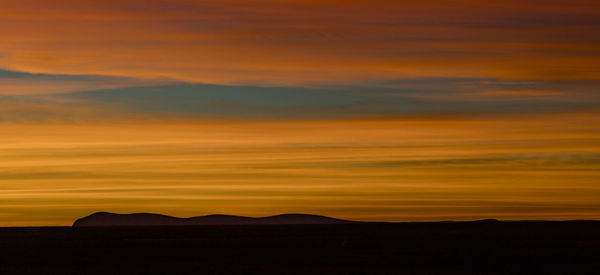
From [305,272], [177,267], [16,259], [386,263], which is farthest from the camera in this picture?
[16,259]

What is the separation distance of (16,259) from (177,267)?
69.3 feet

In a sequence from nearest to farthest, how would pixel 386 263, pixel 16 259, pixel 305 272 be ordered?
pixel 305 272
pixel 386 263
pixel 16 259

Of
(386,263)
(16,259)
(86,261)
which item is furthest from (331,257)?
(16,259)

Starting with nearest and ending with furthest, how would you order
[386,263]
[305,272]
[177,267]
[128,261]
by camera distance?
[305,272] < [177,267] < [386,263] < [128,261]

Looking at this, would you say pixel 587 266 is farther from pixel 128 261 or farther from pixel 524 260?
pixel 128 261

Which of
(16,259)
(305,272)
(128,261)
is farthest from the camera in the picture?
(16,259)

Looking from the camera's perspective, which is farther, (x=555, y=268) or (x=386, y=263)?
(x=386, y=263)

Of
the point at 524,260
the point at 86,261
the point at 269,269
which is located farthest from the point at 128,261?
the point at 524,260

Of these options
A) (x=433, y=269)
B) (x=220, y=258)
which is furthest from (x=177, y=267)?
(x=433, y=269)

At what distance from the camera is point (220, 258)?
77125 millimetres

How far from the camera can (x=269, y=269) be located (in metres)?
62.4

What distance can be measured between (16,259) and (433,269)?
37717 mm

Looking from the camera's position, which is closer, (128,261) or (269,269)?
(269,269)

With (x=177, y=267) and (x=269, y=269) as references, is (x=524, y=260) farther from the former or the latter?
(x=177, y=267)
